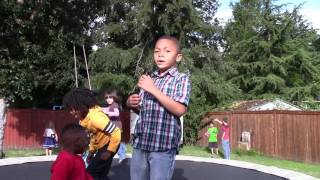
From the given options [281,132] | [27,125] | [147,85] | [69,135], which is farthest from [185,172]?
[27,125]

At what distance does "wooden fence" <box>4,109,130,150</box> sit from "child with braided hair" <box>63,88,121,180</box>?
39.0 ft

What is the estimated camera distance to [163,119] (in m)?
3.06

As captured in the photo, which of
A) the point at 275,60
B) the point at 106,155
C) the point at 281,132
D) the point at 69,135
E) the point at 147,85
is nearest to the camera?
the point at 147,85

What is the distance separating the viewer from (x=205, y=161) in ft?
31.8

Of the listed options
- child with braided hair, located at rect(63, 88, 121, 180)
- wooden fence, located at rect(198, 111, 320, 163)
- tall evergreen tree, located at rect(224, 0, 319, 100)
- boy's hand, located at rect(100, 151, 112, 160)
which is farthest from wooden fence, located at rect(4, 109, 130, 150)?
tall evergreen tree, located at rect(224, 0, 319, 100)

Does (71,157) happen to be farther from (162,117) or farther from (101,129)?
(101,129)

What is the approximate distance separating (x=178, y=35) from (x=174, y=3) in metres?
1.24

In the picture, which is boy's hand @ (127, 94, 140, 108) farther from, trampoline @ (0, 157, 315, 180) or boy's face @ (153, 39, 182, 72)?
trampoline @ (0, 157, 315, 180)

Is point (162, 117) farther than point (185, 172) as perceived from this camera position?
No

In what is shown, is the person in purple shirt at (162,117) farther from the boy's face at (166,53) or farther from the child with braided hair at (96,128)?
the child with braided hair at (96,128)

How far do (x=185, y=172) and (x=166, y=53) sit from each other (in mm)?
5176

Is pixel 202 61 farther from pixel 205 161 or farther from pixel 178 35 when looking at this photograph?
pixel 205 161

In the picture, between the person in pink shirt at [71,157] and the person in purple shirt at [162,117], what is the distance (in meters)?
0.36

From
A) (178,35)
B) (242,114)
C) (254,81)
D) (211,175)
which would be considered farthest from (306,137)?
(254,81)
